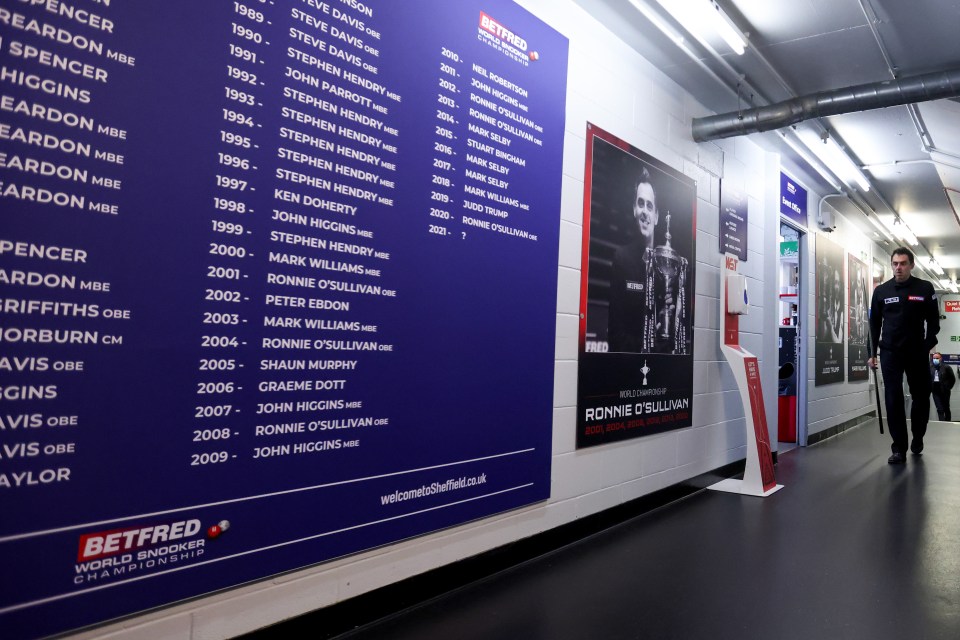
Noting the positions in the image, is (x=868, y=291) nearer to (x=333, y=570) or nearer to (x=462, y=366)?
(x=462, y=366)

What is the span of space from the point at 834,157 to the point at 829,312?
8.28 feet

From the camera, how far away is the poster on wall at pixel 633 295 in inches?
119

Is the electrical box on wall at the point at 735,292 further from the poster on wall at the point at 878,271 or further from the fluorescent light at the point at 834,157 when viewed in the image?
the poster on wall at the point at 878,271

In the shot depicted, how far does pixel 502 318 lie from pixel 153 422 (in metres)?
1.38

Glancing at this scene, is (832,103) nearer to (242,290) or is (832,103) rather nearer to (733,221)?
(733,221)

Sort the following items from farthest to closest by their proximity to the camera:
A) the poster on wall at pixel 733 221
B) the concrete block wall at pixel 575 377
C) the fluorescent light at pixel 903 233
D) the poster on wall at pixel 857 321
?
the fluorescent light at pixel 903 233
the poster on wall at pixel 857 321
the poster on wall at pixel 733 221
the concrete block wall at pixel 575 377

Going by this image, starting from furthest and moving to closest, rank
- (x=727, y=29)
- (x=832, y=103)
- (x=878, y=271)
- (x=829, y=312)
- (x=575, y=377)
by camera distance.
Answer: (x=878, y=271) → (x=829, y=312) → (x=832, y=103) → (x=727, y=29) → (x=575, y=377)

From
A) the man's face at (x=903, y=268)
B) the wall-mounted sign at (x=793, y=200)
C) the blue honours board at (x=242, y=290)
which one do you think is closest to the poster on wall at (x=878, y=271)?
the wall-mounted sign at (x=793, y=200)

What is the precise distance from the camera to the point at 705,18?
9.88 feet

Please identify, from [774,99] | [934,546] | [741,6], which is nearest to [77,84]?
[741,6]

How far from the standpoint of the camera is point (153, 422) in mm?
1436

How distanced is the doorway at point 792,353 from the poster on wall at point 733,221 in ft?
5.60

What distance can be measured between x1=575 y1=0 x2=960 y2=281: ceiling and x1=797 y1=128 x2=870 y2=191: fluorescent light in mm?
71

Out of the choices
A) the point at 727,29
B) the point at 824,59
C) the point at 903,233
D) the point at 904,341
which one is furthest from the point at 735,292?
the point at 903,233
